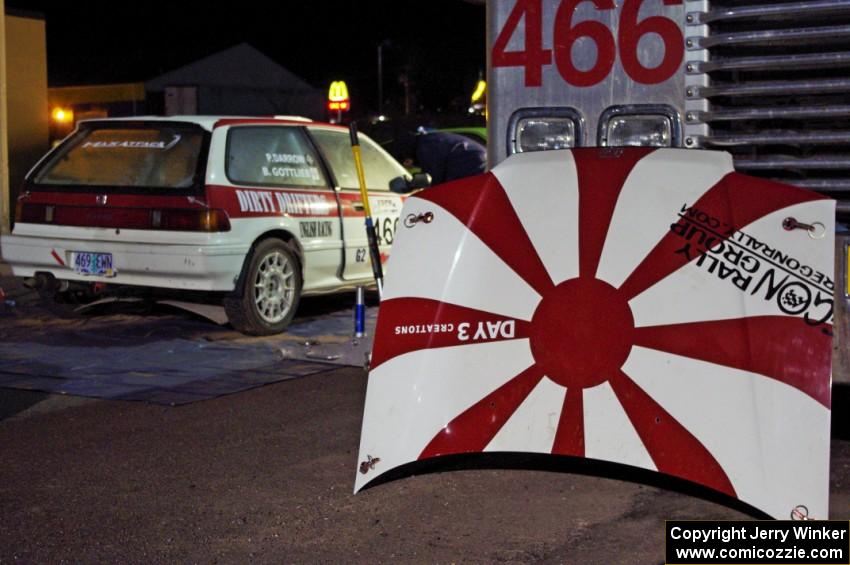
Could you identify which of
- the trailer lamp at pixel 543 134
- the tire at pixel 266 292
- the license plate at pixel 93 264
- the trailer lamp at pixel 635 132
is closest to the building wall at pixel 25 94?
the license plate at pixel 93 264

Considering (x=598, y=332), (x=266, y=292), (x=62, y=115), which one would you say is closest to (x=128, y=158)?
(x=266, y=292)

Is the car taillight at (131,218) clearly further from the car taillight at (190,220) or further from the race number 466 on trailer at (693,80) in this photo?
the race number 466 on trailer at (693,80)

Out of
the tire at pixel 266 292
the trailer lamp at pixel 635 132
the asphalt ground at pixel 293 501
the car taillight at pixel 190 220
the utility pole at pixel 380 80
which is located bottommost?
the asphalt ground at pixel 293 501

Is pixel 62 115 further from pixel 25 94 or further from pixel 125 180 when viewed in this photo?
pixel 125 180

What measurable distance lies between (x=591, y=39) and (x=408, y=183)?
475 centimetres

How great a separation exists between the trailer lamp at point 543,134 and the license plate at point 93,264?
4712 millimetres

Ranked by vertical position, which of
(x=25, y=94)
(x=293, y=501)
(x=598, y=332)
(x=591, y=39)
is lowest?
(x=293, y=501)

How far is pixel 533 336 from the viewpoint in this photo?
4266mm

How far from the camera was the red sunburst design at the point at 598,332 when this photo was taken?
4.00m

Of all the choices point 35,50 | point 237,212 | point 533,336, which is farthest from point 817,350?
point 35,50

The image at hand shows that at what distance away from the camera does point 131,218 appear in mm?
8852

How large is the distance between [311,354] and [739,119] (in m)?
4.14

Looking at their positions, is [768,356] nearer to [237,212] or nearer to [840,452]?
[840,452]

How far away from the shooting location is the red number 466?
4871mm
